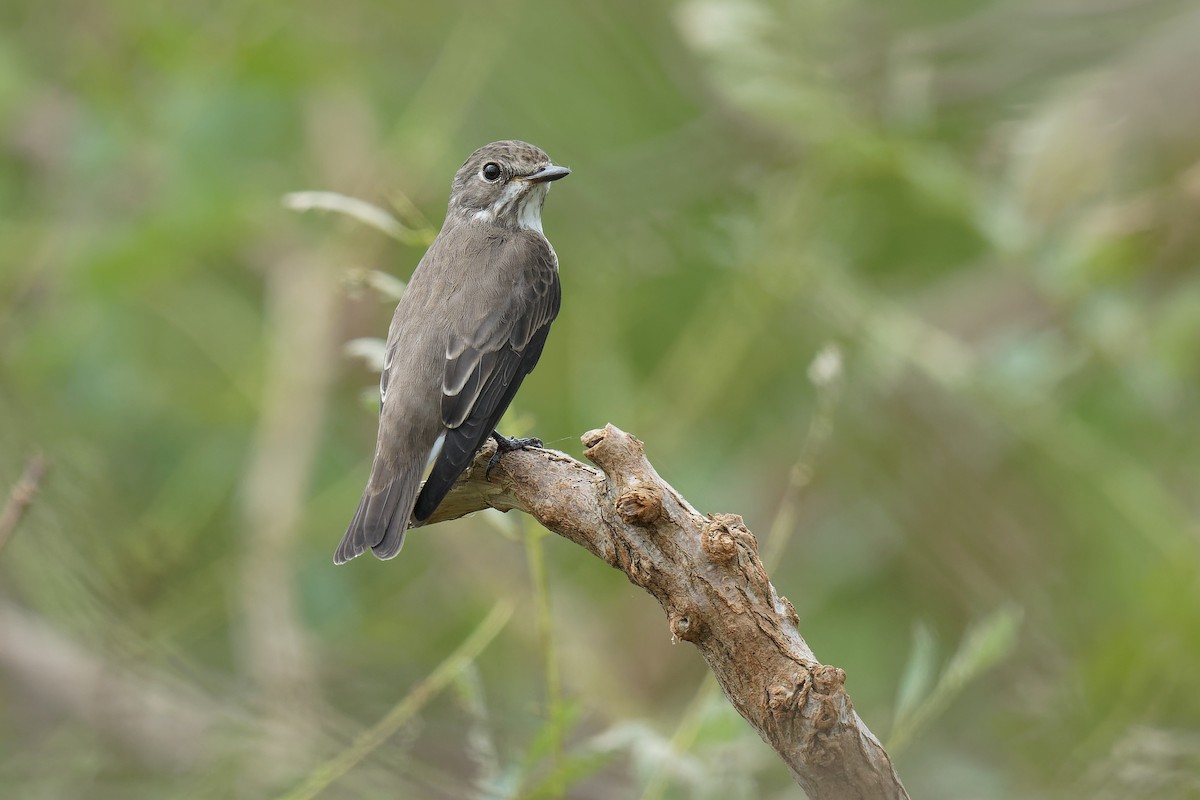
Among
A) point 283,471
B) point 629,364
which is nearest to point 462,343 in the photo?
point 283,471

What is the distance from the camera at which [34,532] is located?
471 centimetres

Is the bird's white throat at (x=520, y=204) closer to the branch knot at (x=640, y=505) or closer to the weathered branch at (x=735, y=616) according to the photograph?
the weathered branch at (x=735, y=616)

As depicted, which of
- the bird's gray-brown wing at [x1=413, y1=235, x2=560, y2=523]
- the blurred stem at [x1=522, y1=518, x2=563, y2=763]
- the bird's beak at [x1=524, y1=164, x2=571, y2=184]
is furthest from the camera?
the bird's beak at [x1=524, y1=164, x2=571, y2=184]

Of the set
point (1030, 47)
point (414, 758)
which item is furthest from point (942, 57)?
point (414, 758)

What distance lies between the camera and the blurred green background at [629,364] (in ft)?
16.1

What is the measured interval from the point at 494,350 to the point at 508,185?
0.92 metres

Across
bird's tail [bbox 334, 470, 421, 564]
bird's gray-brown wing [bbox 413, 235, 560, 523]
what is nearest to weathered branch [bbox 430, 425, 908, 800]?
bird's gray-brown wing [bbox 413, 235, 560, 523]

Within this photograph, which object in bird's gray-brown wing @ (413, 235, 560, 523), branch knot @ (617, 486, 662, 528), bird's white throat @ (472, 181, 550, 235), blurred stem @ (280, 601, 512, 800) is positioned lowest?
blurred stem @ (280, 601, 512, 800)

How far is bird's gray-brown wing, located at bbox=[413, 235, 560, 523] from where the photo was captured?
3.74 meters

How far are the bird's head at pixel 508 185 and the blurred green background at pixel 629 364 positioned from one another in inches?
30.9

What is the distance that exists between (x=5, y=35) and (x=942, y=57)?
5.21 m

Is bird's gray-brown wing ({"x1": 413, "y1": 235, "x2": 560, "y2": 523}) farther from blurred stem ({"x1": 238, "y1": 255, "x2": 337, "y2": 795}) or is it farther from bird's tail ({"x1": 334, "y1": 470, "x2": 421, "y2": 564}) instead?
blurred stem ({"x1": 238, "y1": 255, "x2": 337, "y2": 795})

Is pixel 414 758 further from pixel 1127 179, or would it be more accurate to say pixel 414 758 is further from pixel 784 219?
pixel 1127 179

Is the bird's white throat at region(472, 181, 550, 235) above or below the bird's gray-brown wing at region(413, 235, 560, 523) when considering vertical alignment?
above
